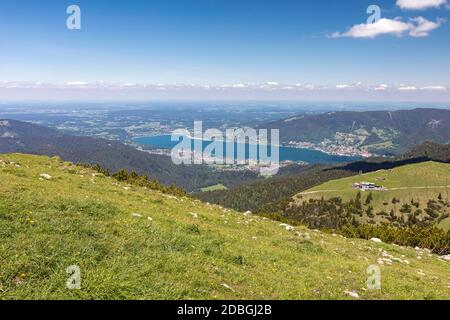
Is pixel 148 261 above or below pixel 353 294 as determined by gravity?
above

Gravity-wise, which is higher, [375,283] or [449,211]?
[375,283]

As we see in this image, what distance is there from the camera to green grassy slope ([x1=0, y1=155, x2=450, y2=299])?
997 cm

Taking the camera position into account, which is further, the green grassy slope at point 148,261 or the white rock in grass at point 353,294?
the white rock in grass at point 353,294

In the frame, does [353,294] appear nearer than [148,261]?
No

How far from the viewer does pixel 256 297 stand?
36.3ft

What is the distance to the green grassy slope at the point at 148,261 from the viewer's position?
32.7 ft

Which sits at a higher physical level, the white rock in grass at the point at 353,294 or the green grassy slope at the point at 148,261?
the green grassy slope at the point at 148,261

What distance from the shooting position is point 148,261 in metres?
11.9
